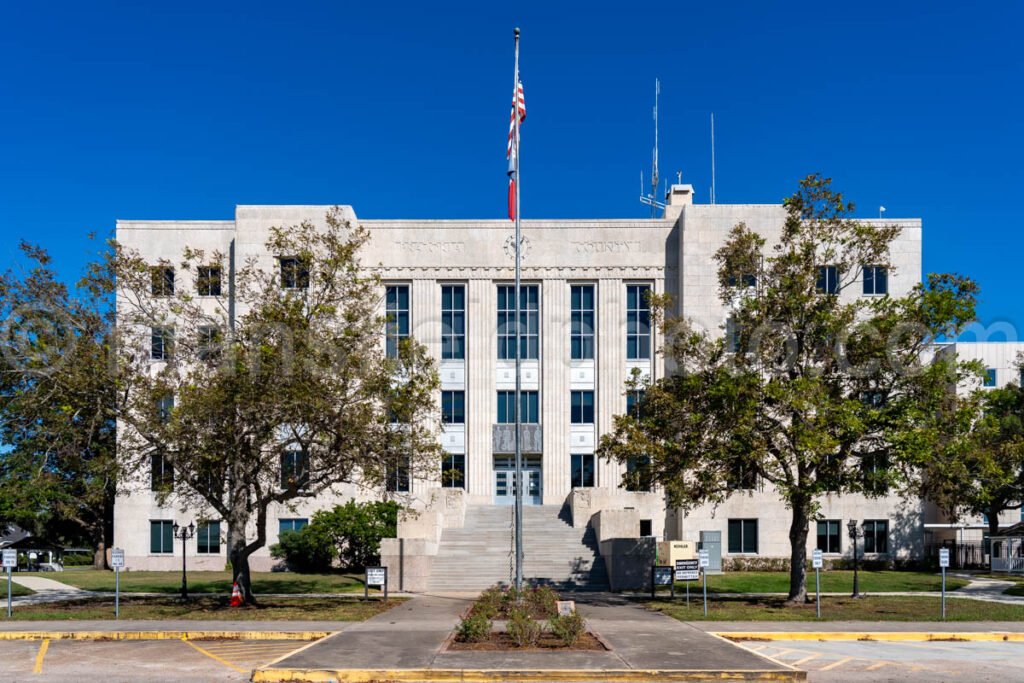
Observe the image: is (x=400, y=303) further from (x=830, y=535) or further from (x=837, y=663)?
(x=837, y=663)

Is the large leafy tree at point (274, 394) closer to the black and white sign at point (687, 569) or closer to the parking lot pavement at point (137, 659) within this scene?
the parking lot pavement at point (137, 659)

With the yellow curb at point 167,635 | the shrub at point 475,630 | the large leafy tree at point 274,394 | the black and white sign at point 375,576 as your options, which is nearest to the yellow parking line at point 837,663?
the shrub at point 475,630

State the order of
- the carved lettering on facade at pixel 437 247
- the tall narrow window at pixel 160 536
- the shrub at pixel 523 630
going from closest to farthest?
the shrub at pixel 523 630
the tall narrow window at pixel 160 536
the carved lettering on facade at pixel 437 247

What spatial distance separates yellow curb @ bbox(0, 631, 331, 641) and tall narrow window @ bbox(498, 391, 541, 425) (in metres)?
25.0

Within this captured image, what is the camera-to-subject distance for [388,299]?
1879 inches

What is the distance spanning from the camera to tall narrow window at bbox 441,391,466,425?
47.8 m

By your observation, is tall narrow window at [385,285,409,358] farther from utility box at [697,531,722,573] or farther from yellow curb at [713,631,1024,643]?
A: yellow curb at [713,631,1024,643]

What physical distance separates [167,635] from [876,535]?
33023mm

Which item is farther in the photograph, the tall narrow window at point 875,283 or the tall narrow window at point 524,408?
the tall narrow window at point 524,408

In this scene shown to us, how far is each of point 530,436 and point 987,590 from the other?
20.0 m

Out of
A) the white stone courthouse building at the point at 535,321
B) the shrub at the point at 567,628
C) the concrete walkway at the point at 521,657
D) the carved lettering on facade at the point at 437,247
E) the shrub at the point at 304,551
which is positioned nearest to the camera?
the concrete walkway at the point at 521,657

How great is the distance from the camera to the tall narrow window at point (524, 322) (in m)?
47.9

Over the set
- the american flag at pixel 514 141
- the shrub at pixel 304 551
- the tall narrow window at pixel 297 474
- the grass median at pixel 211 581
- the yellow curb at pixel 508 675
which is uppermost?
the american flag at pixel 514 141

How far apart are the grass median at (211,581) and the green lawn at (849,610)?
1281cm
